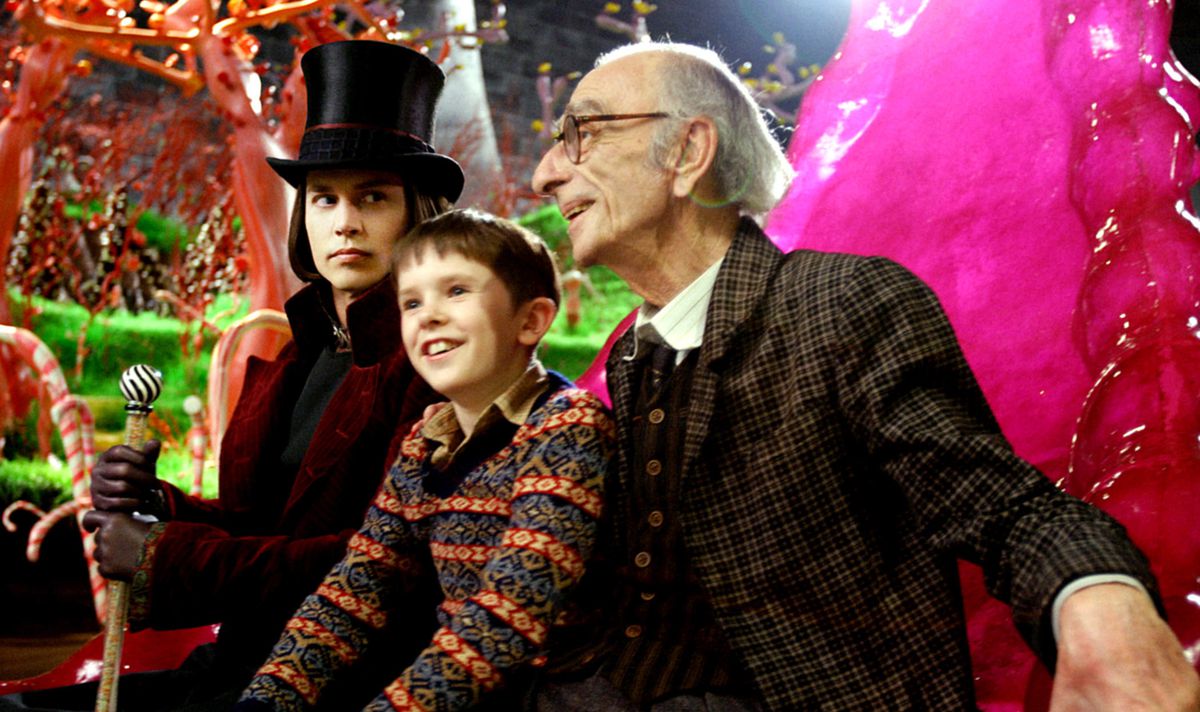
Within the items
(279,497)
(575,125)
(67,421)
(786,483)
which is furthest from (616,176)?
(67,421)

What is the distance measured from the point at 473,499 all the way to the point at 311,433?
23.0 inches

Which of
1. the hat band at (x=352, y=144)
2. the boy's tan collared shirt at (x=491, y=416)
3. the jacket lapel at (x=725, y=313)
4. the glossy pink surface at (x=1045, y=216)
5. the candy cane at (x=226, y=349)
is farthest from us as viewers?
the candy cane at (x=226, y=349)

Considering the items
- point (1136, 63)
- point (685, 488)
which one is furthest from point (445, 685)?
point (1136, 63)

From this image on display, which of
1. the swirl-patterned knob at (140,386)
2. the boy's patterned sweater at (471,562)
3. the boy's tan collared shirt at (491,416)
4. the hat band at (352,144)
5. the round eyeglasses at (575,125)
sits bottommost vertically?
the boy's patterned sweater at (471,562)

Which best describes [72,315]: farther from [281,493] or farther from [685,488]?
[685,488]

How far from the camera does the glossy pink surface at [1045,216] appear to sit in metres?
→ 1.49

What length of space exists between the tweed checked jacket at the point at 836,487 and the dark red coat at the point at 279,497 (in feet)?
1.80

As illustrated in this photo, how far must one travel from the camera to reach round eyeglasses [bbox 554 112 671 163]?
1.43m

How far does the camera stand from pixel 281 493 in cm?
188

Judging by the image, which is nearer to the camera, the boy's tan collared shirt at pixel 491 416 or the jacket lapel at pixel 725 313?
the jacket lapel at pixel 725 313

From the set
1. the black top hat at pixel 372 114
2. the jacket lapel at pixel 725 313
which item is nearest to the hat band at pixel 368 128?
the black top hat at pixel 372 114

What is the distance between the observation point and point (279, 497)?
6.16 ft

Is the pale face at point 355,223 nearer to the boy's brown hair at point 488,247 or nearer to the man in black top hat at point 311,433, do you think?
the man in black top hat at point 311,433

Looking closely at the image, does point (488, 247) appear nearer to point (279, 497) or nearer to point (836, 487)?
point (836, 487)
